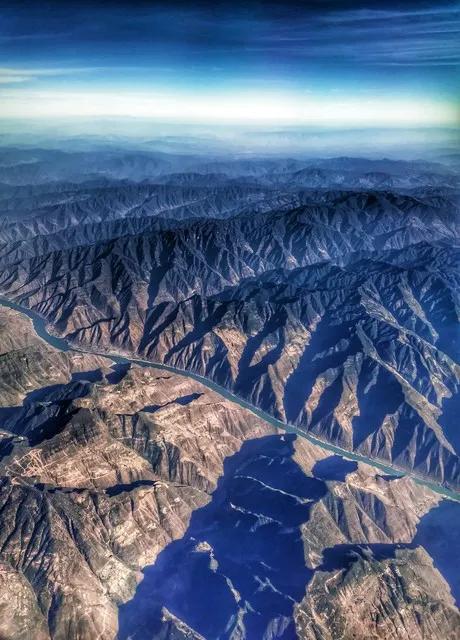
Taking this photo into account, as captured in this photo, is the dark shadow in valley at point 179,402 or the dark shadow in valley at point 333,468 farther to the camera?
the dark shadow in valley at point 179,402

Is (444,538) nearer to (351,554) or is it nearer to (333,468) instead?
(333,468)

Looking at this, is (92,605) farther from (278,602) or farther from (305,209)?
(305,209)

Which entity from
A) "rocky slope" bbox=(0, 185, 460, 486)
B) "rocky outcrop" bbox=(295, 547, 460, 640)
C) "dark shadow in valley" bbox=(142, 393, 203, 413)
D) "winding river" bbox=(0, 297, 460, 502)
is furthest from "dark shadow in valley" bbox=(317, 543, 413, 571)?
"dark shadow in valley" bbox=(142, 393, 203, 413)

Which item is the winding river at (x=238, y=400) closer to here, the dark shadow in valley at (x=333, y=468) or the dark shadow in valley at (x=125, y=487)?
the dark shadow in valley at (x=333, y=468)

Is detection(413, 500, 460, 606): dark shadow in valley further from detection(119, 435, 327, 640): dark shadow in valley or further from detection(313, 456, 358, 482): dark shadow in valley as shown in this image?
detection(119, 435, 327, 640): dark shadow in valley

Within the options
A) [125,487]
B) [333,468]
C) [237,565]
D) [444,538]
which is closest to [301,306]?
[333,468]

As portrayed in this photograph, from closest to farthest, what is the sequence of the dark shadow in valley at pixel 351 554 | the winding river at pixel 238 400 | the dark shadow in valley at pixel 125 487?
1. the dark shadow in valley at pixel 351 554
2. the dark shadow in valley at pixel 125 487
3. the winding river at pixel 238 400

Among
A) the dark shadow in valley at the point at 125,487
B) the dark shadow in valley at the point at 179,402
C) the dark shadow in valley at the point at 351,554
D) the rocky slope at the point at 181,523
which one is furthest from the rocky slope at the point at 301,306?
the dark shadow in valley at the point at 125,487
